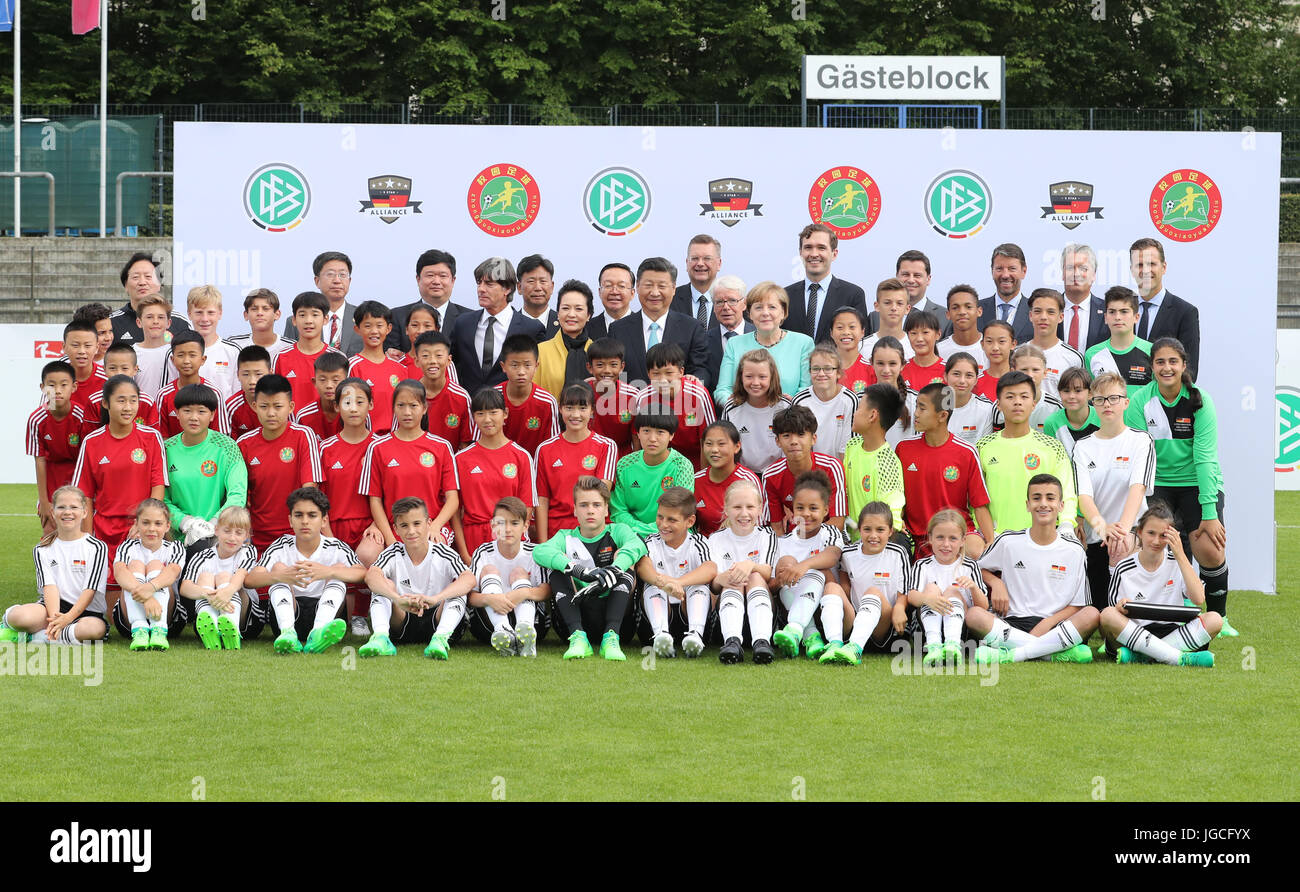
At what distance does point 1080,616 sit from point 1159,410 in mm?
1820

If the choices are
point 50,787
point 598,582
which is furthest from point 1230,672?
point 50,787

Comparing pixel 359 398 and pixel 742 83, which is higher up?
pixel 742 83

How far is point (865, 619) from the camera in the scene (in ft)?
24.1

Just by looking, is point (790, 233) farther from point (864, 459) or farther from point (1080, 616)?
point (1080, 616)

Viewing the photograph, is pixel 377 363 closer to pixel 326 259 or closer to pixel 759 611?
pixel 326 259

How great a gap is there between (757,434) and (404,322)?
261 cm

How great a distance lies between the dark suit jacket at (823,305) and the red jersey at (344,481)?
2.97m

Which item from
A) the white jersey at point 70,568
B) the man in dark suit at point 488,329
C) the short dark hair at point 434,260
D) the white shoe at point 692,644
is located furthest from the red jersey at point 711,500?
the white jersey at point 70,568

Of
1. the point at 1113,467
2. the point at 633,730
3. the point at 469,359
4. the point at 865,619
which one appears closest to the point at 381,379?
the point at 469,359

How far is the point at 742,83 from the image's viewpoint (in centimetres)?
2792

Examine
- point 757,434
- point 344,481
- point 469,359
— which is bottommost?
point 344,481

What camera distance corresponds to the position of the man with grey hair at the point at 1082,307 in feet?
30.9

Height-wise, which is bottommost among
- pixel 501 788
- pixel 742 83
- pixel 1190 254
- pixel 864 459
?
pixel 501 788

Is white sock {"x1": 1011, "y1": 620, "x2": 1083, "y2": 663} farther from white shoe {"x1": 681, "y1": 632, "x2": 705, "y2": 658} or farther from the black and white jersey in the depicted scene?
white shoe {"x1": 681, "y1": 632, "x2": 705, "y2": 658}
